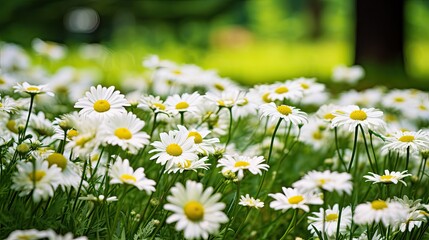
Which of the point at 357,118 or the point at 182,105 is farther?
the point at 182,105

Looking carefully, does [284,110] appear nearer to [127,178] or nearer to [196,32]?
[127,178]

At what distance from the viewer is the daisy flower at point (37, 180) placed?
110 centimetres

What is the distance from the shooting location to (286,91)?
70.2 inches

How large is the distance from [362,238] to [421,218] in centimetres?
15

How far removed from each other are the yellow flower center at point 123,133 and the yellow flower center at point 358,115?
551 mm

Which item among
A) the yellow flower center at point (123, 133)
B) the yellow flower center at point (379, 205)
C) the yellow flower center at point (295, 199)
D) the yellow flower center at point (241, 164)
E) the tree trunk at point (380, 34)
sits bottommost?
the tree trunk at point (380, 34)

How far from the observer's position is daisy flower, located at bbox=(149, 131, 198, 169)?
1.32 m

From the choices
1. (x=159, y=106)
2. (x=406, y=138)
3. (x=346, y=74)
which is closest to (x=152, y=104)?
(x=159, y=106)

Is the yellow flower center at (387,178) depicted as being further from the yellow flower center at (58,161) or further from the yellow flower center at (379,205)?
the yellow flower center at (58,161)

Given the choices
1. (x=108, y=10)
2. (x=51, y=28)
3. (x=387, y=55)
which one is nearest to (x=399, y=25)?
(x=387, y=55)

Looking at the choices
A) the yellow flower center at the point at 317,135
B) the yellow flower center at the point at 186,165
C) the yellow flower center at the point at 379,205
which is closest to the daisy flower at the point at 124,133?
the yellow flower center at the point at 186,165

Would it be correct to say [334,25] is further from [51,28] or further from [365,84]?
[365,84]

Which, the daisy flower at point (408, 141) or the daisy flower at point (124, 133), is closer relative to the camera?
the daisy flower at point (124, 133)

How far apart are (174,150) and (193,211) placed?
0.31 m
